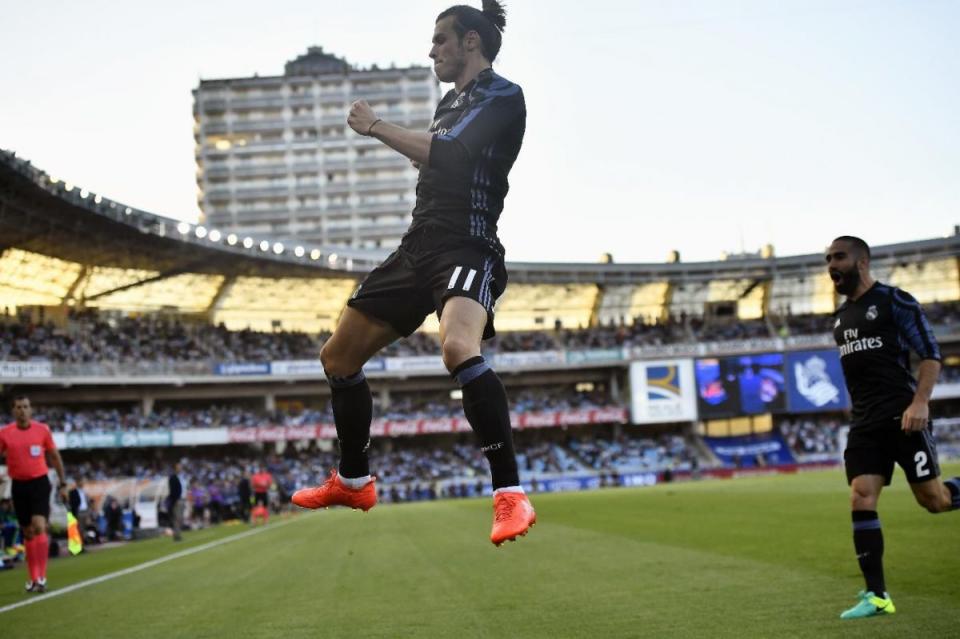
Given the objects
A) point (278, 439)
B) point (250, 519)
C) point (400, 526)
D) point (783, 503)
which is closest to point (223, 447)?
point (278, 439)

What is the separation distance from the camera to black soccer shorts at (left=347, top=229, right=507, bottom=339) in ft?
13.8

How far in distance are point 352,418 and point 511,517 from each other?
122cm

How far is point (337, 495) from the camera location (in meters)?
4.94

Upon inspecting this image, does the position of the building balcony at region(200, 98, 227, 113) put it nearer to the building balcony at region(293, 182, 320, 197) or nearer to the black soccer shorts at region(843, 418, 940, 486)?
the building balcony at region(293, 182, 320, 197)

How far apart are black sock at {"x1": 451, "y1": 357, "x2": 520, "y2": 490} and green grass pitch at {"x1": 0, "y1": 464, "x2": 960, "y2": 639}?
4.25 feet

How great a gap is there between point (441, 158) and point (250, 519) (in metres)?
29.8

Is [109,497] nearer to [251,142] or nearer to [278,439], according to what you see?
[278,439]

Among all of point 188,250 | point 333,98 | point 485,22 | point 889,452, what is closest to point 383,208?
point 333,98

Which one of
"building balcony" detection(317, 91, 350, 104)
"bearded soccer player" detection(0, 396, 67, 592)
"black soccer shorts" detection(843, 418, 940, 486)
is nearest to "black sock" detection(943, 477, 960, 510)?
"black soccer shorts" detection(843, 418, 940, 486)

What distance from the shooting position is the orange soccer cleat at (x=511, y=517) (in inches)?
153

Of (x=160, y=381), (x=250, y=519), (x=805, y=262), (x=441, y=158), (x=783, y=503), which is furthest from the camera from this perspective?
(x=805, y=262)

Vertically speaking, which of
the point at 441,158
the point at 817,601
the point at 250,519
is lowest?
the point at 250,519

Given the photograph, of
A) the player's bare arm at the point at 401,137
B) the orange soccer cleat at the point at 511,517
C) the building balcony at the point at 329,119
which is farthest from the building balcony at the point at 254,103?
the orange soccer cleat at the point at 511,517

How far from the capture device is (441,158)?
416cm
